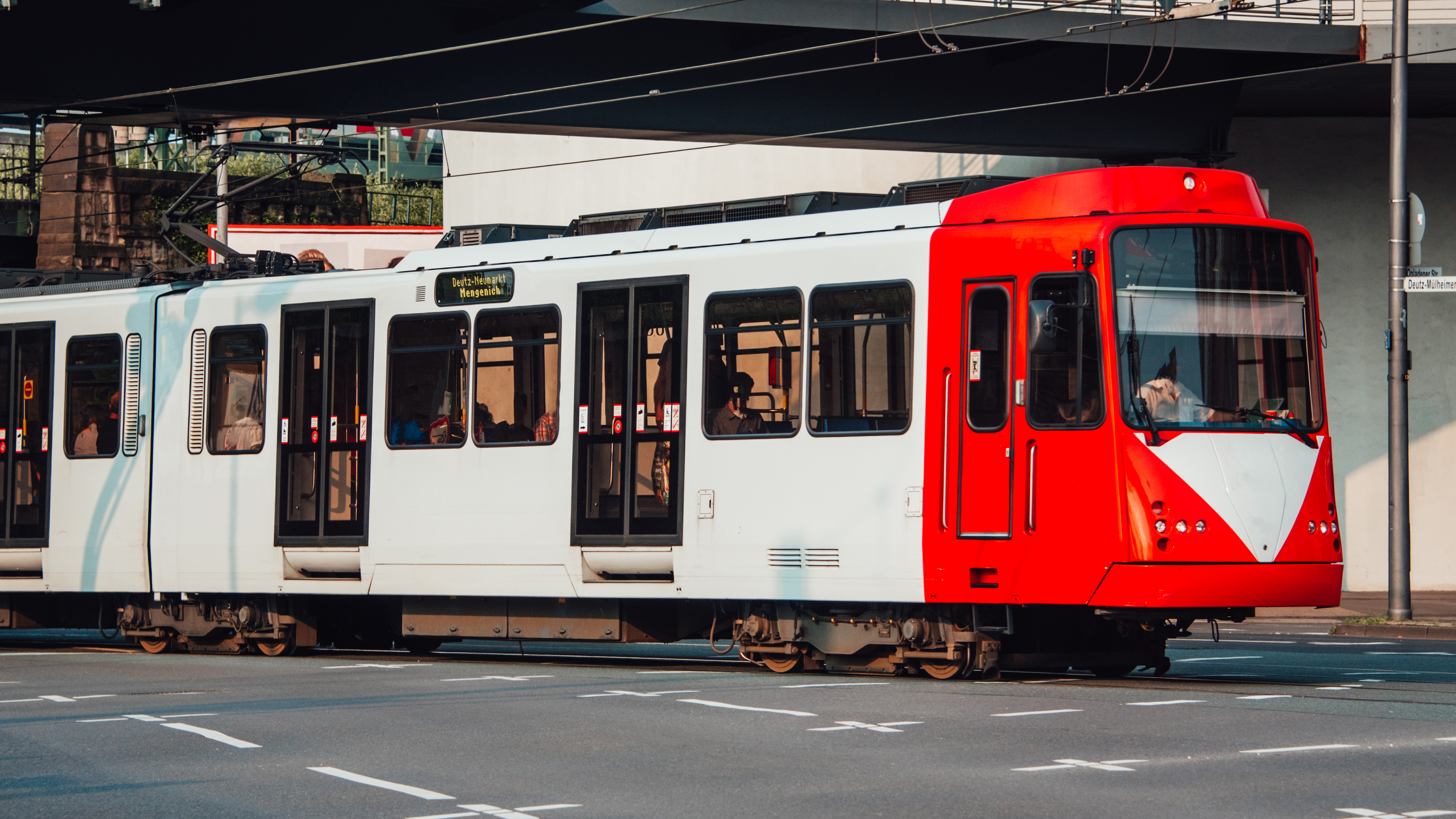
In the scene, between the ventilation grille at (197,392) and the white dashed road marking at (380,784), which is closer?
Result: the white dashed road marking at (380,784)

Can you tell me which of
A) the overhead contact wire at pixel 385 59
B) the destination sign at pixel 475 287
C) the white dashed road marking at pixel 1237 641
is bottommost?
the white dashed road marking at pixel 1237 641

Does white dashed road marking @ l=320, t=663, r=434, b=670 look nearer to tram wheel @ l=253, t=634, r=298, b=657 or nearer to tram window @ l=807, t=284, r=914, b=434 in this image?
tram wheel @ l=253, t=634, r=298, b=657

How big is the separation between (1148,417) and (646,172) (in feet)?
66.9

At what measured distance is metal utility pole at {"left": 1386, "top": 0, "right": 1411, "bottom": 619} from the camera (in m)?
19.9

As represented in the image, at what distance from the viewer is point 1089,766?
8.49 m

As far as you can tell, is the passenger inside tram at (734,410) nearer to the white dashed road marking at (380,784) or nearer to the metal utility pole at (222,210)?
the white dashed road marking at (380,784)

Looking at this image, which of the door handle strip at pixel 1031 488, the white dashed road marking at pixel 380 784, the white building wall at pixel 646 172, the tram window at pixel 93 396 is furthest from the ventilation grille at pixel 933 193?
the white building wall at pixel 646 172

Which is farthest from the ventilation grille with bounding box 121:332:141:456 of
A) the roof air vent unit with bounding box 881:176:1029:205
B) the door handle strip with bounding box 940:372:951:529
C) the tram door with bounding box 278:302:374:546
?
the door handle strip with bounding box 940:372:951:529

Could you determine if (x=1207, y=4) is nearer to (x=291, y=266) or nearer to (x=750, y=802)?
(x=291, y=266)

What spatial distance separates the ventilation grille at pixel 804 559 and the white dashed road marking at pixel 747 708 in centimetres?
189

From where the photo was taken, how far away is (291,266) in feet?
56.2

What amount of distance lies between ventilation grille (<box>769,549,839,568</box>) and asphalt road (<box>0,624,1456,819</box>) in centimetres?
81

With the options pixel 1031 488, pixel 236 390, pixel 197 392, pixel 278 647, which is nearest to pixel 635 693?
pixel 1031 488

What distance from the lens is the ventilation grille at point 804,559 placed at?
12922 mm
